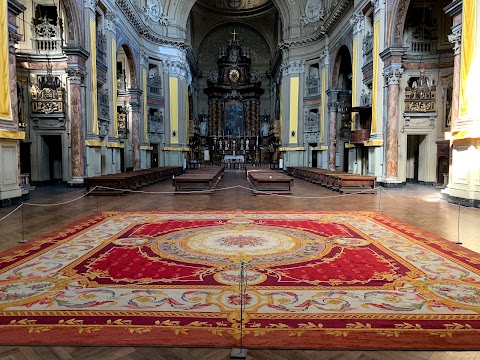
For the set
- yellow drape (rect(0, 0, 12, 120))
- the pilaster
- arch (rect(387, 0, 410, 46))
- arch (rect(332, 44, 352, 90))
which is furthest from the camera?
the pilaster

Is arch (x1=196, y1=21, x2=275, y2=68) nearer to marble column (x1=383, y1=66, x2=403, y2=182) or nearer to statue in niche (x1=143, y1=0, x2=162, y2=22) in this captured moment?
statue in niche (x1=143, y1=0, x2=162, y2=22)

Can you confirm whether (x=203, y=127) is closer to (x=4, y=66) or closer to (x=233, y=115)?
(x=233, y=115)

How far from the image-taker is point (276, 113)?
34.8m

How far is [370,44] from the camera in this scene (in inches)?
656

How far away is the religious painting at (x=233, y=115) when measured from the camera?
3825 cm

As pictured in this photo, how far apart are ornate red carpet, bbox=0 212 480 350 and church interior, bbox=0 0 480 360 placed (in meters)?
0.21

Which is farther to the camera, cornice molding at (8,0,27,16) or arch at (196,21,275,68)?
arch at (196,21,275,68)

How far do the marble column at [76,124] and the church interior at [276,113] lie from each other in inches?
1.7

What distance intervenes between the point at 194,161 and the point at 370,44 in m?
19.8

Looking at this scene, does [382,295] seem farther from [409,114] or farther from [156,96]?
[156,96]

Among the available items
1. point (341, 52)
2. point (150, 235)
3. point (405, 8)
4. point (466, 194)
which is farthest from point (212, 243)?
point (341, 52)

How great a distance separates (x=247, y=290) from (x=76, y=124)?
12669 millimetres

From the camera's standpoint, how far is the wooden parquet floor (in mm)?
2545

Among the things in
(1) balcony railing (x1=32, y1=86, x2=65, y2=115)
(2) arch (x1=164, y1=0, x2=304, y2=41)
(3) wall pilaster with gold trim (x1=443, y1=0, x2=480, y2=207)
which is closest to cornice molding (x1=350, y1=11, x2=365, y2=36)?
(3) wall pilaster with gold trim (x1=443, y1=0, x2=480, y2=207)
